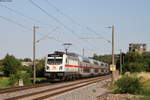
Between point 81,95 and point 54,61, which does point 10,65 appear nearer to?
point 54,61

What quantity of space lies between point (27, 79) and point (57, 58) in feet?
13.7

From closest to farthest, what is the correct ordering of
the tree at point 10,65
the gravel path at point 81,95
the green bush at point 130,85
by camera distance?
the gravel path at point 81,95, the green bush at point 130,85, the tree at point 10,65

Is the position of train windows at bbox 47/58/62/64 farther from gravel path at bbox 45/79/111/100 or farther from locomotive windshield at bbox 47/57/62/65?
gravel path at bbox 45/79/111/100

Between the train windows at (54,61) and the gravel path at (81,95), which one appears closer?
the gravel path at (81,95)

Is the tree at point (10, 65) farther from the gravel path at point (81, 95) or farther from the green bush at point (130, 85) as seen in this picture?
the green bush at point (130, 85)

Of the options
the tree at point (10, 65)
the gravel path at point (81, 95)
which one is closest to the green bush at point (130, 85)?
the gravel path at point (81, 95)

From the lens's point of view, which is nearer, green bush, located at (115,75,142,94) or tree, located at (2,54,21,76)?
green bush, located at (115,75,142,94)

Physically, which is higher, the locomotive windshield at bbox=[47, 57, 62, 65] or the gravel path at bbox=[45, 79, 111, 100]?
the locomotive windshield at bbox=[47, 57, 62, 65]

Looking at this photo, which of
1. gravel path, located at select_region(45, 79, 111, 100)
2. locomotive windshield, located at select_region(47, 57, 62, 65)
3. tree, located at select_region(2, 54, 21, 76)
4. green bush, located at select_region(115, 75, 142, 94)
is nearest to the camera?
gravel path, located at select_region(45, 79, 111, 100)

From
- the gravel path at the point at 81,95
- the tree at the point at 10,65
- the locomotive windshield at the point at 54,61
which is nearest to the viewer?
the gravel path at the point at 81,95

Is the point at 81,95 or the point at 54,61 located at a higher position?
the point at 54,61

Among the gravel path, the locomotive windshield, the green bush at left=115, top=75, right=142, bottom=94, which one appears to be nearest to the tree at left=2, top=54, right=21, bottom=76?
the locomotive windshield

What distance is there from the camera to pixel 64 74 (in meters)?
40.4

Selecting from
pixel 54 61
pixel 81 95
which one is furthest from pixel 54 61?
pixel 81 95
